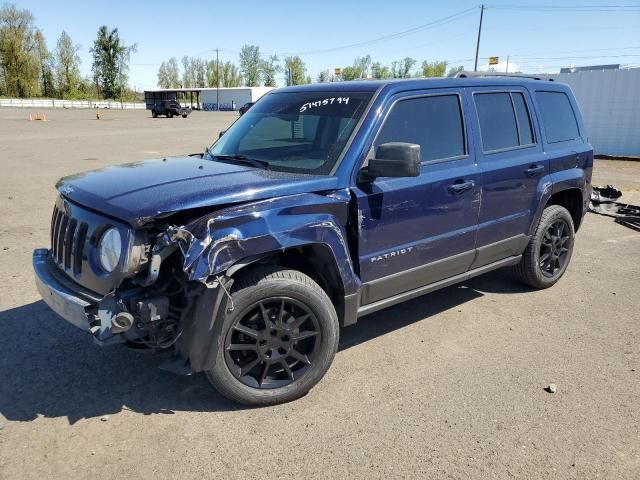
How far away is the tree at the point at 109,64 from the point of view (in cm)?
10081

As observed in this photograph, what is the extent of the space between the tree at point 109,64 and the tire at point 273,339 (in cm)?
10863

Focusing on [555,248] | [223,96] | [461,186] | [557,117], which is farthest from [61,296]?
[223,96]

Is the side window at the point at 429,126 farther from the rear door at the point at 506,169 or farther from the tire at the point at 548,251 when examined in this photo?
the tire at the point at 548,251

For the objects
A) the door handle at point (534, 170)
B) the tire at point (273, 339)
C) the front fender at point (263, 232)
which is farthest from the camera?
the door handle at point (534, 170)

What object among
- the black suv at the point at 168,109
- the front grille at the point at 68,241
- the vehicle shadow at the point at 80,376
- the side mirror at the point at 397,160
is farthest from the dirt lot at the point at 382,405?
the black suv at the point at 168,109

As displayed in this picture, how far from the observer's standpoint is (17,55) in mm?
85125

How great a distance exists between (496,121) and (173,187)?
282cm

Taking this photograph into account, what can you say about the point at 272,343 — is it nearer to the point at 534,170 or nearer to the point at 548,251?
the point at 534,170

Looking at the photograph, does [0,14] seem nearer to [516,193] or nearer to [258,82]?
[258,82]

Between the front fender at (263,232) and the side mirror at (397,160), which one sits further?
the side mirror at (397,160)

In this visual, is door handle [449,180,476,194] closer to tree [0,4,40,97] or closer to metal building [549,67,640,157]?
metal building [549,67,640,157]

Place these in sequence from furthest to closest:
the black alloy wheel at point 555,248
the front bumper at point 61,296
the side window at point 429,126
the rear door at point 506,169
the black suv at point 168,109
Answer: the black suv at point 168,109, the black alloy wheel at point 555,248, the rear door at point 506,169, the side window at point 429,126, the front bumper at point 61,296

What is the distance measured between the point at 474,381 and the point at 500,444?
682 millimetres

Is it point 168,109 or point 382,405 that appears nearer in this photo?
point 382,405
